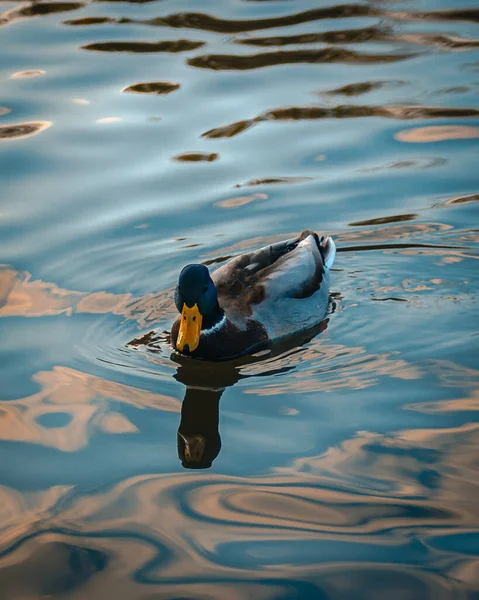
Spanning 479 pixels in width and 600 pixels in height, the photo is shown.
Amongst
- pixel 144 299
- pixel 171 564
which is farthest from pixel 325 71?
pixel 171 564

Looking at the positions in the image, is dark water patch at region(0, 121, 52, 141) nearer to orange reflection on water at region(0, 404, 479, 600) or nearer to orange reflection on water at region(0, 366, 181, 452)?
orange reflection on water at region(0, 366, 181, 452)

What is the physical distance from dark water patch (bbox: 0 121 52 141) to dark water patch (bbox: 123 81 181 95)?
119 centimetres

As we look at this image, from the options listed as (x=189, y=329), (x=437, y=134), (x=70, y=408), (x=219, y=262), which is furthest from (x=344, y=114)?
(x=70, y=408)

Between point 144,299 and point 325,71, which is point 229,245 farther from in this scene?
point 325,71

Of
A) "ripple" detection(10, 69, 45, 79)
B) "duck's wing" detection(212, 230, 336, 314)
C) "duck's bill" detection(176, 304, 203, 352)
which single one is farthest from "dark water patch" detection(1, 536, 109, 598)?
"ripple" detection(10, 69, 45, 79)

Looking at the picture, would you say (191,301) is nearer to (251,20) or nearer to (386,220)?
(386,220)

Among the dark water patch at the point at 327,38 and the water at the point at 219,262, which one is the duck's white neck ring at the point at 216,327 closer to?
the water at the point at 219,262

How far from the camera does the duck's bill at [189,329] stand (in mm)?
6980

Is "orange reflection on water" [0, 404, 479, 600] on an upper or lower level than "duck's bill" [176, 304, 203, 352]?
lower

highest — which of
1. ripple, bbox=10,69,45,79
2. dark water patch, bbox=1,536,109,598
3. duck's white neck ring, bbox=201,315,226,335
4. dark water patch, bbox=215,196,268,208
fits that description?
ripple, bbox=10,69,45,79

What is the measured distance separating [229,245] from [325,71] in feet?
14.7

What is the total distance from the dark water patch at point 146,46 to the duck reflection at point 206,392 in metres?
6.53

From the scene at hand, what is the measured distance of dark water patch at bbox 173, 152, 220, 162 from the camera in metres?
10.5

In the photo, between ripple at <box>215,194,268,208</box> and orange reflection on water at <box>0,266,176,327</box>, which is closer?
orange reflection on water at <box>0,266,176,327</box>
